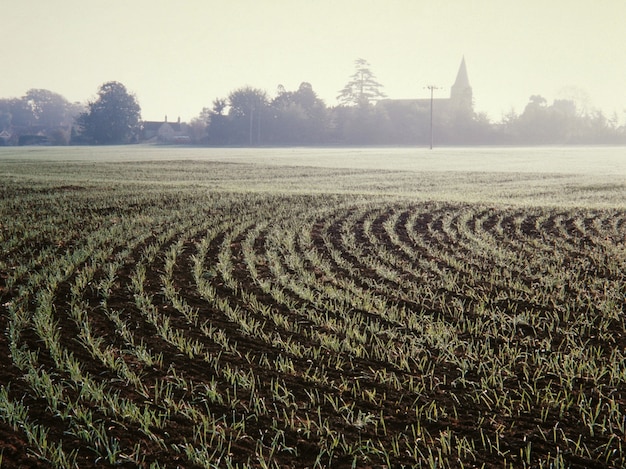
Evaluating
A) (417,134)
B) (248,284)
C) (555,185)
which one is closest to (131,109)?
(417,134)

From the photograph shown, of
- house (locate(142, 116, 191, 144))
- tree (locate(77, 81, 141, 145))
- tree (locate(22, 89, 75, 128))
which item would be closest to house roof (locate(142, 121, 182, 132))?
house (locate(142, 116, 191, 144))

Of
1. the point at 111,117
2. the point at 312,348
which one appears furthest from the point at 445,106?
the point at 312,348

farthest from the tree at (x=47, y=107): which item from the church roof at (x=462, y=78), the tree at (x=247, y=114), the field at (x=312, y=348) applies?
the field at (x=312, y=348)

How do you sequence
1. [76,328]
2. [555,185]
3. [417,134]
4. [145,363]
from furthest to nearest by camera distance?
1. [417,134]
2. [555,185]
3. [76,328]
4. [145,363]

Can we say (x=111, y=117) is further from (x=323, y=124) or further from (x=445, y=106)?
(x=445, y=106)

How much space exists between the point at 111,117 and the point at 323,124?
35.8m

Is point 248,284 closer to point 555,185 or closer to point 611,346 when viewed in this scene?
point 611,346

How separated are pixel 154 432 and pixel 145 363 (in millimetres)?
1166

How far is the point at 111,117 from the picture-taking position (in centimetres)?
9712

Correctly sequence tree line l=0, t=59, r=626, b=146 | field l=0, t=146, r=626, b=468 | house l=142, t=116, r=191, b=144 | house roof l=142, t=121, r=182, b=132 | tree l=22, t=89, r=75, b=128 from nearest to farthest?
field l=0, t=146, r=626, b=468 → tree line l=0, t=59, r=626, b=146 → house l=142, t=116, r=191, b=144 → house roof l=142, t=121, r=182, b=132 → tree l=22, t=89, r=75, b=128

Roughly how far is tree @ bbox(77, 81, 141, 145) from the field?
297 feet

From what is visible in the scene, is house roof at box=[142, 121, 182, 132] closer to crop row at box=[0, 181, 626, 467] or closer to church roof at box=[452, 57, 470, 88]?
church roof at box=[452, 57, 470, 88]

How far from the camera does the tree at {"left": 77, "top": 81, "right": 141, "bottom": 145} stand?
95.0 meters

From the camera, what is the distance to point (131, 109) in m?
101
